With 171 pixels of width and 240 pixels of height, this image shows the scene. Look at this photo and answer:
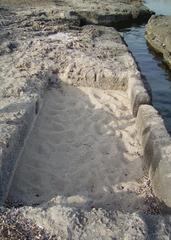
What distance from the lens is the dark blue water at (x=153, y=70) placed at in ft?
36.2

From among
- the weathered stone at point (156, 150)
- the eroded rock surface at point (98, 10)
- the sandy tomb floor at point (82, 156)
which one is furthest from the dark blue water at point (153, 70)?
the weathered stone at point (156, 150)

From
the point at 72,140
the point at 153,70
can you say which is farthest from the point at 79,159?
the point at 153,70

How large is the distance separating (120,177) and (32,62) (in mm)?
5065

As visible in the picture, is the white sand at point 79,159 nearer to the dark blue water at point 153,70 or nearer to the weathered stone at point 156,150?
the weathered stone at point 156,150

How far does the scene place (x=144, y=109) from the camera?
7.91 m

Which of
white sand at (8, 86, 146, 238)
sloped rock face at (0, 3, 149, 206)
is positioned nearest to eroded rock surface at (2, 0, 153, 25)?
sloped rock face at (0, 3, 149, 206)

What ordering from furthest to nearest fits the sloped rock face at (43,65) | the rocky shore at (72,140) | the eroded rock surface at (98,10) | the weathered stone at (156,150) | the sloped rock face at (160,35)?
the eroded rock surface at (98,10), the sloped rock face at (160,35), the sloped rock face at (43,65), the weathered stone at (156,150), the rocky shore at (72,140)

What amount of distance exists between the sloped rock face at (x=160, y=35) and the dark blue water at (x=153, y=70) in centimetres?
26

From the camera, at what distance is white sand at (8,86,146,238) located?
5867 millimetres

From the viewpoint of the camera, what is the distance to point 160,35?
1662cm

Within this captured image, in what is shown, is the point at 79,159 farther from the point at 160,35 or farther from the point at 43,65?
the point at 160,35

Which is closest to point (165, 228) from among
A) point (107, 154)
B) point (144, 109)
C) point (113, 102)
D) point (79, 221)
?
point (79, 221)

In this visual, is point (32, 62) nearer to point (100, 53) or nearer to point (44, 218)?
point (100, 53)

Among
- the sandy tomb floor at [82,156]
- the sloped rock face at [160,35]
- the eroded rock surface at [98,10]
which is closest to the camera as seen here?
the sandy tomb floor at [82,156]
